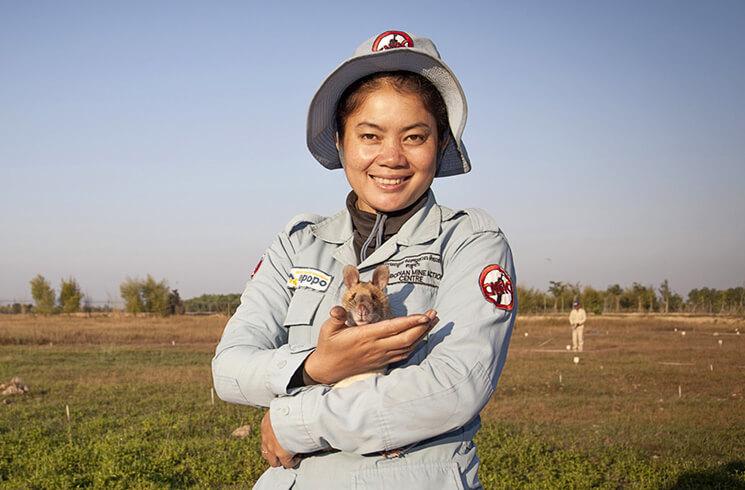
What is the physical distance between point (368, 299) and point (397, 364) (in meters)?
0.20

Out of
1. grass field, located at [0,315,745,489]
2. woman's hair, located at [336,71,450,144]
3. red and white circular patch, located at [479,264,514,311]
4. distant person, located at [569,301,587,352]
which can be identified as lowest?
grass field, located at [0,315,745,489]

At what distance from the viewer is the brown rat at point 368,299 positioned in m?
1.81

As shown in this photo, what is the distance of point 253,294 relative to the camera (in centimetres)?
212

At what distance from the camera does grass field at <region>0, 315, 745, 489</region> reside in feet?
24.3

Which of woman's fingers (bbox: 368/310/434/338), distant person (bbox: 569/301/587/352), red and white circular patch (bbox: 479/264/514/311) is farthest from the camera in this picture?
distant person (bbox: 569/301/587/352)

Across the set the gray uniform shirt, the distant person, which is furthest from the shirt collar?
the distant person

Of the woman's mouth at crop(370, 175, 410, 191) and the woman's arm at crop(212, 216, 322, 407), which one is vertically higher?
the woman's mouth at crop(370, 175, 410, 191)

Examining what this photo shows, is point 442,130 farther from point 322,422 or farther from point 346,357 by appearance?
point 322,422

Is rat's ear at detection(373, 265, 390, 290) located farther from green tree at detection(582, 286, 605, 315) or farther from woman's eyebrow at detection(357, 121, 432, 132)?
green tree at detection(582, 286, 605, 315)

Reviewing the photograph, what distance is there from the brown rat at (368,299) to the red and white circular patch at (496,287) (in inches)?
10.6

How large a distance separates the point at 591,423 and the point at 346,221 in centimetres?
969

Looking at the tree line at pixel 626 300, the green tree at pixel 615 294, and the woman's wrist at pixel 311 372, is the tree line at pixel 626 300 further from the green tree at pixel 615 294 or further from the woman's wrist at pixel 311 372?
the woman's wrist at pixel 311 372

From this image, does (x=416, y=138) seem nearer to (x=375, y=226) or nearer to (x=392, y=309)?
(x=375, y=226)

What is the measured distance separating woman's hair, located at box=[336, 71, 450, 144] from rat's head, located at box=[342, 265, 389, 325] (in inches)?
21.8
